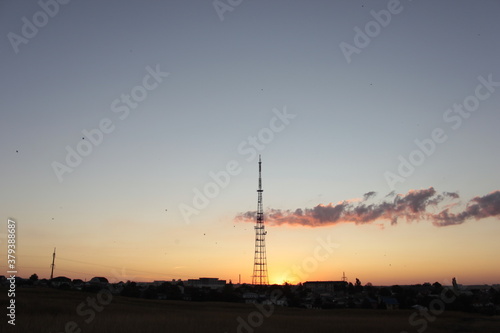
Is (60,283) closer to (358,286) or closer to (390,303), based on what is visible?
(390,303)

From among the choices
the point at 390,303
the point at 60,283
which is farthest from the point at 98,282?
the point at 390,303

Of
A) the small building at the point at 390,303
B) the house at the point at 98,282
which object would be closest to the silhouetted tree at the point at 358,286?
the small building at the point at 390,303

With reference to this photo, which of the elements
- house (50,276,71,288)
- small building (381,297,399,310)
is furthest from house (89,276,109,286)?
small building (381,297,399,310)

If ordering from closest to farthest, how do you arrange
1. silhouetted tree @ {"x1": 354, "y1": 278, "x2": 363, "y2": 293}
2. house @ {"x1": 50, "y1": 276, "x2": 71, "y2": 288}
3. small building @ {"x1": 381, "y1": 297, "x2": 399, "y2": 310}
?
1. small building @ {"x1": 381, "y1": 297, "x2": 399, "y2": 310}
2. house @ {"x1": 50, "y1": 276, "x2": 71, "y2": 288}
3. silhouetted tree @ {"x1": 354, "y1": 278, "x2": 363, "y2": 293}

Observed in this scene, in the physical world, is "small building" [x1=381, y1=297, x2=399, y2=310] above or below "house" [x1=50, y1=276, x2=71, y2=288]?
below

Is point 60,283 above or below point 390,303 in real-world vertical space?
above

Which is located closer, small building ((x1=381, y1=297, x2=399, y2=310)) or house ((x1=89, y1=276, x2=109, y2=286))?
small building ((x1=381, y1=297, x2=399, y2=310))

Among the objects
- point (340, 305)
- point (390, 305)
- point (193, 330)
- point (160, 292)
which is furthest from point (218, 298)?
point (193, 330)

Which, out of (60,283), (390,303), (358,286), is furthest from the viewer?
(358,286)

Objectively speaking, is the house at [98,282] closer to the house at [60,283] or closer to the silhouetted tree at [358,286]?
the house at [60,283]

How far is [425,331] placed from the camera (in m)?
34.5

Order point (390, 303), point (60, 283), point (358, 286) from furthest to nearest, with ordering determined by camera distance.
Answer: point (358, 286) < point (60, 283) < point (390, 303)

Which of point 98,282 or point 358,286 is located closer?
point 98,282

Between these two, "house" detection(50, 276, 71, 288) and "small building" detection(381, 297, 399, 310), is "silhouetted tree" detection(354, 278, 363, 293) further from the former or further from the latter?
"house" detection(50, 276, 71, 288)
